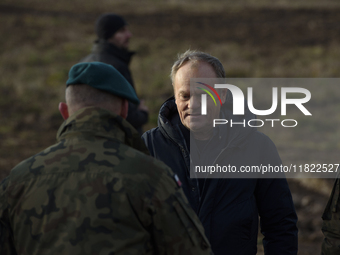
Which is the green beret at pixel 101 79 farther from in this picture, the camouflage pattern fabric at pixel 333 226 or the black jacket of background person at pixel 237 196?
the camouflage pattern fabric at pixel 333 226

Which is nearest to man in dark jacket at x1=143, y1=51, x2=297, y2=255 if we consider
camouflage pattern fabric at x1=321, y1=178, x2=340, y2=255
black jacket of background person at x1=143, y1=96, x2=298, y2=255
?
black jacket of background person at x1=143, y1=96, x2=298, y2=255

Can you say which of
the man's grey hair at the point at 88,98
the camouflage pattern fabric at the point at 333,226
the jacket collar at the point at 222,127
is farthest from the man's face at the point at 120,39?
the man's grey hair at the point at 88,98

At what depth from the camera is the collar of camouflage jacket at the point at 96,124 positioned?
154 centimetres

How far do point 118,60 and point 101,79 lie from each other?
122 inches

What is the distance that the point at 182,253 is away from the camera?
4.92ft

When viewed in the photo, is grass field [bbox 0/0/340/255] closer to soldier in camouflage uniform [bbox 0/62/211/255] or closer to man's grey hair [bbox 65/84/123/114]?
soldier in camouflage uniform [bbox 0/62/211/255]

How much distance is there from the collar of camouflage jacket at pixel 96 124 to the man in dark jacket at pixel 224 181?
741 mm

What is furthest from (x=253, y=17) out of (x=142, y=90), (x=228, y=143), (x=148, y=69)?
(x=228, y=143)

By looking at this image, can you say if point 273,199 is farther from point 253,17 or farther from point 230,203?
point 253,17

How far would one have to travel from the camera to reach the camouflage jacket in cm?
142

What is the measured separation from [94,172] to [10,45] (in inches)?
719

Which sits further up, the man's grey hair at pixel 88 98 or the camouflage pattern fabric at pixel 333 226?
the man's grey hair at pixel 88 98

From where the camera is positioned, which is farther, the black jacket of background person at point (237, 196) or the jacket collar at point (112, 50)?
the jacket collar at point (112, 50)

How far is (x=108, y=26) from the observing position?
4.76m
